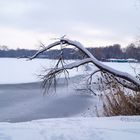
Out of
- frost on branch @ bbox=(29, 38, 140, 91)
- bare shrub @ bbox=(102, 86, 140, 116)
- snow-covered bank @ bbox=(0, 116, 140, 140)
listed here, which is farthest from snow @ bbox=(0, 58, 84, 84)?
snow-covered bank @ bbox=(0, 116, 140, 140)

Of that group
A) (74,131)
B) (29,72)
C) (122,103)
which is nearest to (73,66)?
(122,103)

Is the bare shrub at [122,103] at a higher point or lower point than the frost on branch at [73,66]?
lower

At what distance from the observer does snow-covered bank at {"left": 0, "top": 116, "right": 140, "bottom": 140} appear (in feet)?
19.6

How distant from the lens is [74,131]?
6355 mm

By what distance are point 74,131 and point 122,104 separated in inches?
241

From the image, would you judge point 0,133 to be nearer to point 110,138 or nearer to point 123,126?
point 110,138


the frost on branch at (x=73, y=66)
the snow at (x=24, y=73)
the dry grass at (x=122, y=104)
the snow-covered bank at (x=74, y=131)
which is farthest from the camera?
the dry grass at (x=122, y=104)

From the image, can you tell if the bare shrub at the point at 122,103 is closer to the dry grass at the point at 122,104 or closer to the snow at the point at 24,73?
the dry grass at the point at 122,104

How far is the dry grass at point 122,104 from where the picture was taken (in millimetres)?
12000

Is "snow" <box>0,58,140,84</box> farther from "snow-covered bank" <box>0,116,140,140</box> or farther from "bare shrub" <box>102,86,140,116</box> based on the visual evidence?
"snow-covered bank" <box>0,116,140,140</box>

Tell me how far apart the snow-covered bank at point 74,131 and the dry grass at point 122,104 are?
483 cm

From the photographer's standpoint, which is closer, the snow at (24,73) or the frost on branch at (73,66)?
the frost on branch at (73,66)

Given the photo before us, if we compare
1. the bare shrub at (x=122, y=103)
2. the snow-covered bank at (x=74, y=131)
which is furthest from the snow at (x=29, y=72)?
the snow-covered bank at (x=74, y=131)

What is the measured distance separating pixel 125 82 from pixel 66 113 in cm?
708
